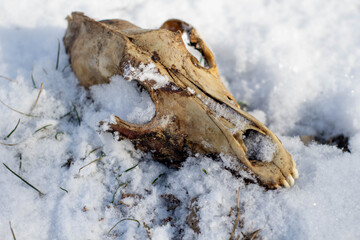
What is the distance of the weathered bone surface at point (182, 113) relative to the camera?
2.15 m

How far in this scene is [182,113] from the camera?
2.19 m

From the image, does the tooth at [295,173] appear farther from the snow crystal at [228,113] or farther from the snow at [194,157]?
the snow crystal at [228,113]

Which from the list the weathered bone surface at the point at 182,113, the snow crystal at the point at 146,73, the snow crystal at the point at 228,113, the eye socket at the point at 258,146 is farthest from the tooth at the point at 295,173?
the snow crystal at the point at 146,73

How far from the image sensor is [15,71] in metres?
2.99

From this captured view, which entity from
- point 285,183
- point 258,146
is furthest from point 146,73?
point 285,183

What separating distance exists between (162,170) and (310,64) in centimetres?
192

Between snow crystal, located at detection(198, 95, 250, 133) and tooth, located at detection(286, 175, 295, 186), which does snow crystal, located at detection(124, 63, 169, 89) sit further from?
tooth, located at detection(286, 175, 295, 186)

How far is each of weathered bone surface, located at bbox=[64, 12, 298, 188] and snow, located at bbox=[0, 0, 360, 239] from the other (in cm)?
14

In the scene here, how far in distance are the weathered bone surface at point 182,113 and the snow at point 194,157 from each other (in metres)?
0.14

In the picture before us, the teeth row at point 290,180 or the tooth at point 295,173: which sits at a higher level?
the tooth at point 295,173

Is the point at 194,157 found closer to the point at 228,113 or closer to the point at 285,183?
the point at 228,113

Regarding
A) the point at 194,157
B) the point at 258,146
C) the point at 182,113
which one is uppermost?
the point at 258,146

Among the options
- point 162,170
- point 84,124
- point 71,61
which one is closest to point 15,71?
point 71,61

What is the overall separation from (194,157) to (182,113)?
0.38 m
